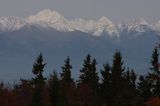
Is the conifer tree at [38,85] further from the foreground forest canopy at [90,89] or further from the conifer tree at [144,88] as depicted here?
the conifer tree at [144,88]

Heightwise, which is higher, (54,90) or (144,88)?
(144,88)

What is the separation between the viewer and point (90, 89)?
239ft

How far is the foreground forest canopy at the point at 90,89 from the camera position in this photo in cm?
5509

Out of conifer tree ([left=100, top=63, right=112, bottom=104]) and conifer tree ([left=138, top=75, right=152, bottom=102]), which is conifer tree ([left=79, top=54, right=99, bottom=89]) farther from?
conifer tree ([left=100, top=63, right=112, bottom=104])

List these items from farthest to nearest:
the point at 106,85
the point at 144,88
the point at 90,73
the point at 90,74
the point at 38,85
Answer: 1. the point at 90,74
2. the point at 90,73
3. the point at 144,88
4. the point at 38,85
5. the point at 106,85

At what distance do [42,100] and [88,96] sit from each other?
51.1 ft

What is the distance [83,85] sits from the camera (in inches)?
2886

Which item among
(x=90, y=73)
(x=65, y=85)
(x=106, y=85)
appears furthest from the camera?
(x=90, y=73)

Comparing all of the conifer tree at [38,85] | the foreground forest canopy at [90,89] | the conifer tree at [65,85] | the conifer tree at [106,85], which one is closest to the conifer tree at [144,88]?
the foreground forest canopy at [90,89]

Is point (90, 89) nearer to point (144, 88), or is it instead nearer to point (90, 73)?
Result: point (90, 73)

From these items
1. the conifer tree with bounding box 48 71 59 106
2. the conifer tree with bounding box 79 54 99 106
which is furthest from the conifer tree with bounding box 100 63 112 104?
the conifer tree with bounding box 79 54 99 106

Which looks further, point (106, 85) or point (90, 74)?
point (90, 74)

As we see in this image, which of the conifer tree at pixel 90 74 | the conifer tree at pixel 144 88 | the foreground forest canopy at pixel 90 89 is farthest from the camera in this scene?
the conifer tree at pixel 90 74

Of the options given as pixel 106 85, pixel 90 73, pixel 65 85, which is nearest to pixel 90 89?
pixel 90 73
